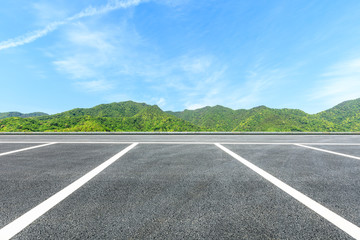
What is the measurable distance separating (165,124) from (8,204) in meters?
67.3

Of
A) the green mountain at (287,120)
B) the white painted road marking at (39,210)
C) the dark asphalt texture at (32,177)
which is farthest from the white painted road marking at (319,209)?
the green mountain at (287,120)

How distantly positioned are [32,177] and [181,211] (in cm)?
323

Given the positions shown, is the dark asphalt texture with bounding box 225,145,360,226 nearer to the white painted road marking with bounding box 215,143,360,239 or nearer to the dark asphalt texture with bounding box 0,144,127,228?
the white painted road marking with bounding box 215,143,360,239

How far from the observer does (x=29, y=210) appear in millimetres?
2080

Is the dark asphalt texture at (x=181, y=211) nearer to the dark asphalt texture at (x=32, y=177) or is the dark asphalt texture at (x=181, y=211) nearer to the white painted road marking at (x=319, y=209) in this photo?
the white painted road marking at (x=319, y=209)

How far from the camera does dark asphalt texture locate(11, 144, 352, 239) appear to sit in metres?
Result: 1.61

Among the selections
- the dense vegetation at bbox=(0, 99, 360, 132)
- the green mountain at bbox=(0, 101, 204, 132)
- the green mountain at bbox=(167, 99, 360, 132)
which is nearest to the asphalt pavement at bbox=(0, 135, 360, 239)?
the green mountain at bbox=(0, 101, 204, 132)

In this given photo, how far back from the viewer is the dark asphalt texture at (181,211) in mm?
1613

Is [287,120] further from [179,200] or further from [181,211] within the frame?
[181,211]

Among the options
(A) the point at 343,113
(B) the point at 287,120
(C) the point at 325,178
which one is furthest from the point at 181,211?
(A) the point at 343,113

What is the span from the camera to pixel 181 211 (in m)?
1.98

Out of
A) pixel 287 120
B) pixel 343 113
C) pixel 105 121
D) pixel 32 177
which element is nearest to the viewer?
pixel 32 177

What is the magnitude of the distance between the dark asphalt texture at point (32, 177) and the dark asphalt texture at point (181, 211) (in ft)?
0.73

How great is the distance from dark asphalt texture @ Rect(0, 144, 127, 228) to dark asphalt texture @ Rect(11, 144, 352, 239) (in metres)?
0.22
